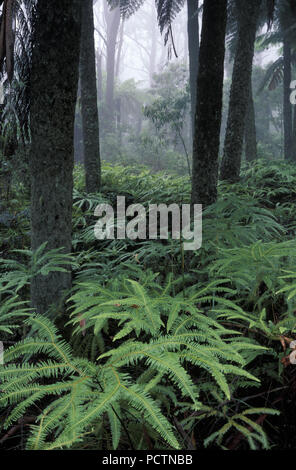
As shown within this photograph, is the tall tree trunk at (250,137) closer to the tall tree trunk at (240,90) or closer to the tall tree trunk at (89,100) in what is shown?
the tall tree trunk at (240,90)

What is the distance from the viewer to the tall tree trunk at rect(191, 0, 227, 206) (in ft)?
10.6

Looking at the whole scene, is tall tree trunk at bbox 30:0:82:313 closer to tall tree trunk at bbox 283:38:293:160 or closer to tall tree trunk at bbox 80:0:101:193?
tall tree trunk at bbox 80:0:101:193

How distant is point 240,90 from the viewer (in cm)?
583

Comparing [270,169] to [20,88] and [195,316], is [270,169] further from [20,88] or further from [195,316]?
[195,316]

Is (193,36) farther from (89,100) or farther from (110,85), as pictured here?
(110,85)

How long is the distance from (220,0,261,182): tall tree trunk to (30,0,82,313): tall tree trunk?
13.4 feet

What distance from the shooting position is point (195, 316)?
5.02 feet

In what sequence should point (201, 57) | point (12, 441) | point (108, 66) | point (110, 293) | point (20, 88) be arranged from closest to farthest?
1. point (12, 441)
2. point (110, 293)
3. point (20, 88)
4. point (201, 57)
5. point (108, 66)

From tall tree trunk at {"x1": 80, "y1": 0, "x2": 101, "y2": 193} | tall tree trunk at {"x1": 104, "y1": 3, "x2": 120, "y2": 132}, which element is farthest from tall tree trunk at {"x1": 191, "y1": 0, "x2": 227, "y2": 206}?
tall tree trunk at {"x1": 104, "y1": 3, "x2": 120, "y2": 132}

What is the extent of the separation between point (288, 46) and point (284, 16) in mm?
1159

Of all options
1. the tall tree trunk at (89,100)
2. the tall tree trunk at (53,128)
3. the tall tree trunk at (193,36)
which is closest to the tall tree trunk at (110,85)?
the tall tree trunk at (193,36)

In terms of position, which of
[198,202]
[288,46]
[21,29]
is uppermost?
[288,46]

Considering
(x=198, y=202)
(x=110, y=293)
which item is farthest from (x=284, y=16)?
(x=110, y=293)

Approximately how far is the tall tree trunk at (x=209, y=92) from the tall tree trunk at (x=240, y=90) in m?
2.62
